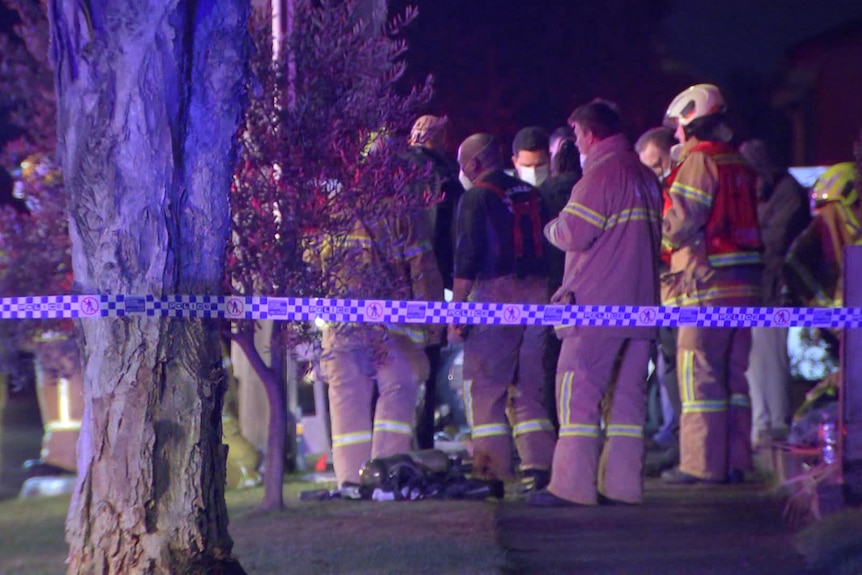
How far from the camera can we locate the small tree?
5.94 meters

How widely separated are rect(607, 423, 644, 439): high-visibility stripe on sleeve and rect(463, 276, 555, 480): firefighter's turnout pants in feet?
2.75

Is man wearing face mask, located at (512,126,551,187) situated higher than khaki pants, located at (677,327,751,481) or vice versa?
man wearing face mask, located at (512,126,551,187)

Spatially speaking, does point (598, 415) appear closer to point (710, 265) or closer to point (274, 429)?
point (710, 265)

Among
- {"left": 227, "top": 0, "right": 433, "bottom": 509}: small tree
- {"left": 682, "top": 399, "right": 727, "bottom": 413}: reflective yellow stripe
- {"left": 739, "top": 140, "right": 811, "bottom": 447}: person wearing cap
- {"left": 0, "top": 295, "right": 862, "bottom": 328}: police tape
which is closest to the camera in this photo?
{"left": 0, "top": 295, "right": 862, "bottom": 328}: police tape

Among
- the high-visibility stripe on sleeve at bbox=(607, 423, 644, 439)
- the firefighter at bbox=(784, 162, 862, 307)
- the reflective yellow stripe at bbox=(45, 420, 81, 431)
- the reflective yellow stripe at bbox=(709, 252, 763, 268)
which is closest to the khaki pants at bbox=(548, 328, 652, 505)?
the high-visibility stripe on sleeve at bbox=(607, 423, 644, 439)

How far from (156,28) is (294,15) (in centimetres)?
176

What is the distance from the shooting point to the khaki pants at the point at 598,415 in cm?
652

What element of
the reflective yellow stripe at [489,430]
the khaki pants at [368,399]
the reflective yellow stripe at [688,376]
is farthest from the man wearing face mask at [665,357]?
the khaki pants at [368,399]

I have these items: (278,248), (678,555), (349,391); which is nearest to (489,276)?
(349,391)

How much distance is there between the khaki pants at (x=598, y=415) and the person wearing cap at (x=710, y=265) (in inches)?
33.0

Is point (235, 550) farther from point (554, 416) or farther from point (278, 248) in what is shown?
point (554, 416)

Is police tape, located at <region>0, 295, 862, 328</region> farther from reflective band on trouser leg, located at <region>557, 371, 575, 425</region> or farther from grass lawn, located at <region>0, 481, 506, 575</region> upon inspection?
grass lawn, located at <region>0, 481, 506, 575</region>

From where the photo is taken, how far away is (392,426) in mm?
7188

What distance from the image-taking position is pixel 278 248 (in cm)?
601
